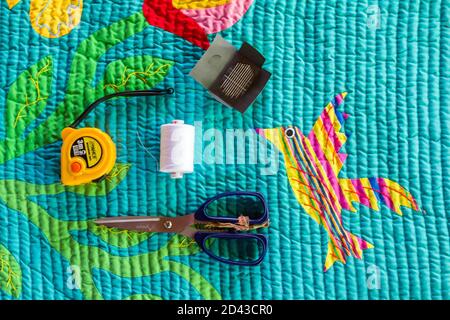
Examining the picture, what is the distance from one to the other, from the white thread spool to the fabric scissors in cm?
7

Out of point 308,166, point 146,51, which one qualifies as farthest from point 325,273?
point 146,51

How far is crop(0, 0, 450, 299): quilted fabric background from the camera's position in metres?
0.86

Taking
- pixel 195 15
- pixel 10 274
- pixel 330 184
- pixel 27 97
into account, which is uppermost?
pixel 195 15

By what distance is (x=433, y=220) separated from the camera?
2.81 ft

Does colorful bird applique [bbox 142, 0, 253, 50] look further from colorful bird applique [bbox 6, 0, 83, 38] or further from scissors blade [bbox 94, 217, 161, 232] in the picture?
scissors blade [bbox 94, 217, 161, 232]

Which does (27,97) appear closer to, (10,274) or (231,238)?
(10,274)

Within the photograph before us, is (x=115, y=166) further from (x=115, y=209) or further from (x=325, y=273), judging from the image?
(x=325, y=273)

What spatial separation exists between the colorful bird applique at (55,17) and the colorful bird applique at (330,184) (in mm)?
371

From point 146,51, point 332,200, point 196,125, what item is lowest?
point 332,200

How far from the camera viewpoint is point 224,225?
0.83 metres

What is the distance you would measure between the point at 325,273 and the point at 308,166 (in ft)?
0.58

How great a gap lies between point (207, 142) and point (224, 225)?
14cm

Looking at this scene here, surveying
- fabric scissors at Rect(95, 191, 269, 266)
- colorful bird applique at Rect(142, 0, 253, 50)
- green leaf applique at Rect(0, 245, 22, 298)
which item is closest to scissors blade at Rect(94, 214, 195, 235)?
fabric scissors at Rect(95, 191, 269, 266)

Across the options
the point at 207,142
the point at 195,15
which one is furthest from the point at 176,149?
the point at 195,15
